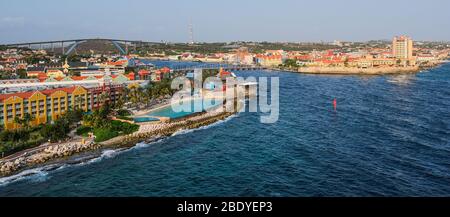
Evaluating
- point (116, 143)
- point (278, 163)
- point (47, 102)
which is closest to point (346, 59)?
point (47, 102)

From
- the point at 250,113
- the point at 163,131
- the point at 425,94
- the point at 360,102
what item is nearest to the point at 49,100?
the point at 163,131

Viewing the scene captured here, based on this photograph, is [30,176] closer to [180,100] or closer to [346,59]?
[180,100]

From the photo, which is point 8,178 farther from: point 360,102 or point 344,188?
point 360,102

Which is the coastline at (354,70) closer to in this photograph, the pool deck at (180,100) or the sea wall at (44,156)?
the pool deck at (180,100)

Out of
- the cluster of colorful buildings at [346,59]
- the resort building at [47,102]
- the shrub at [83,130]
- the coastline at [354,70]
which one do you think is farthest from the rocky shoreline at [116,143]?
the cluster of colorful buildings at [346,59]

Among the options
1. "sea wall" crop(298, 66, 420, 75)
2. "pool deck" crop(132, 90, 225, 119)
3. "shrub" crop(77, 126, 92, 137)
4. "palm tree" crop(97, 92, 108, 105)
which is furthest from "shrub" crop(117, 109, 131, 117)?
"sea wall" crop(298, 66, 420, 75)

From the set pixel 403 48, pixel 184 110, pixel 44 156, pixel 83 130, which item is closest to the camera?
pixel 44 156
